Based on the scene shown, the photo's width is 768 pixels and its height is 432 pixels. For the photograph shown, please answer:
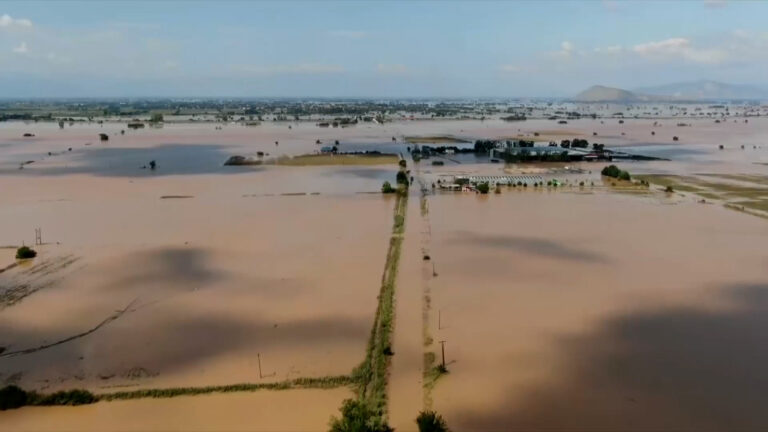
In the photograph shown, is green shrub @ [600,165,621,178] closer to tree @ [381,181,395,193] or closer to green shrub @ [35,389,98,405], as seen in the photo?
tree @ [381,181,395,193]

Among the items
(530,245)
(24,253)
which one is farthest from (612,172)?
(24,253)

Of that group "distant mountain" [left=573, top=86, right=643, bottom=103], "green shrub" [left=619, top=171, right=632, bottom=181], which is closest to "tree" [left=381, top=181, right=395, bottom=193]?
"green shrub" [left=619, top=171, right=632, bottom=181]

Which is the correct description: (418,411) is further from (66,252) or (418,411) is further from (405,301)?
(66,252)

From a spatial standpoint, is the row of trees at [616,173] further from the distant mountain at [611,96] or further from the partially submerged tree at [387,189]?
the distant mountain at [611,96]

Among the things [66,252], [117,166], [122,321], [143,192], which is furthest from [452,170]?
[122,321]

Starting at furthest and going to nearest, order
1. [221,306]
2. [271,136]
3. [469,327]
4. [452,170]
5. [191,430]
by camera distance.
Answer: [271,136]
[452,170]
[221,306]
[469,327]
[191,430]

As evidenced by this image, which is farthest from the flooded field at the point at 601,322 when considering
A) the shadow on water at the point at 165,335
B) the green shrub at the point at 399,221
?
the shadow on water at the point at 165,335

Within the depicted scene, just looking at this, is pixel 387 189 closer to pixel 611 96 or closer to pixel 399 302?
pixel 399 302
